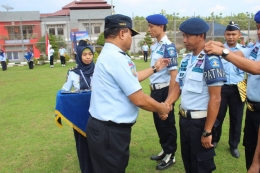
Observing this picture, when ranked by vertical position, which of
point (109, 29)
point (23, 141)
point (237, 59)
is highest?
point (109, 29)

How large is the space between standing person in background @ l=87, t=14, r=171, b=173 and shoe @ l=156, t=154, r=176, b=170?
134 cm

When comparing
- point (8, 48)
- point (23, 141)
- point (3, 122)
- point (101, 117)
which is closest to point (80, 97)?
point (101, 117)

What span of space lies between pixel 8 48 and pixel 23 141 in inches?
1026

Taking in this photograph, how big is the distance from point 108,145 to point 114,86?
0.51m

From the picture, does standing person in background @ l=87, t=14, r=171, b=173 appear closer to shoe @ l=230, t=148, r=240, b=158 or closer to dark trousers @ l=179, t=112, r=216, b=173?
dark trousers @ l=179, t=112, r=216, b=173

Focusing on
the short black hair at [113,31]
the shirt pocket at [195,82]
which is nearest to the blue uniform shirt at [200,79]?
the shirt pocket at [195,82]

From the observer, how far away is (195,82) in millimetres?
2234

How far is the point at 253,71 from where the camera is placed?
1.88 metres

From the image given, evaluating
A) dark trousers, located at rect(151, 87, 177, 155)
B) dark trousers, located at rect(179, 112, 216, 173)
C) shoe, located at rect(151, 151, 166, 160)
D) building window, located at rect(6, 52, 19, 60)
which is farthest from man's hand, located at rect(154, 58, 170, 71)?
building window, located at rect(6, 52, 19, 60)

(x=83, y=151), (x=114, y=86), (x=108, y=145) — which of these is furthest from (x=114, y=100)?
(x=83, y=151)

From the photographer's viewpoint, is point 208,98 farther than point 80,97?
No

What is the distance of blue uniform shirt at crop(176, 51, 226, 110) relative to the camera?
2.09 metres

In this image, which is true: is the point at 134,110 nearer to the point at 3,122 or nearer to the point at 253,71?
the point at 253,71

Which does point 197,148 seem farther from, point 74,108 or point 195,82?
point 74,108
